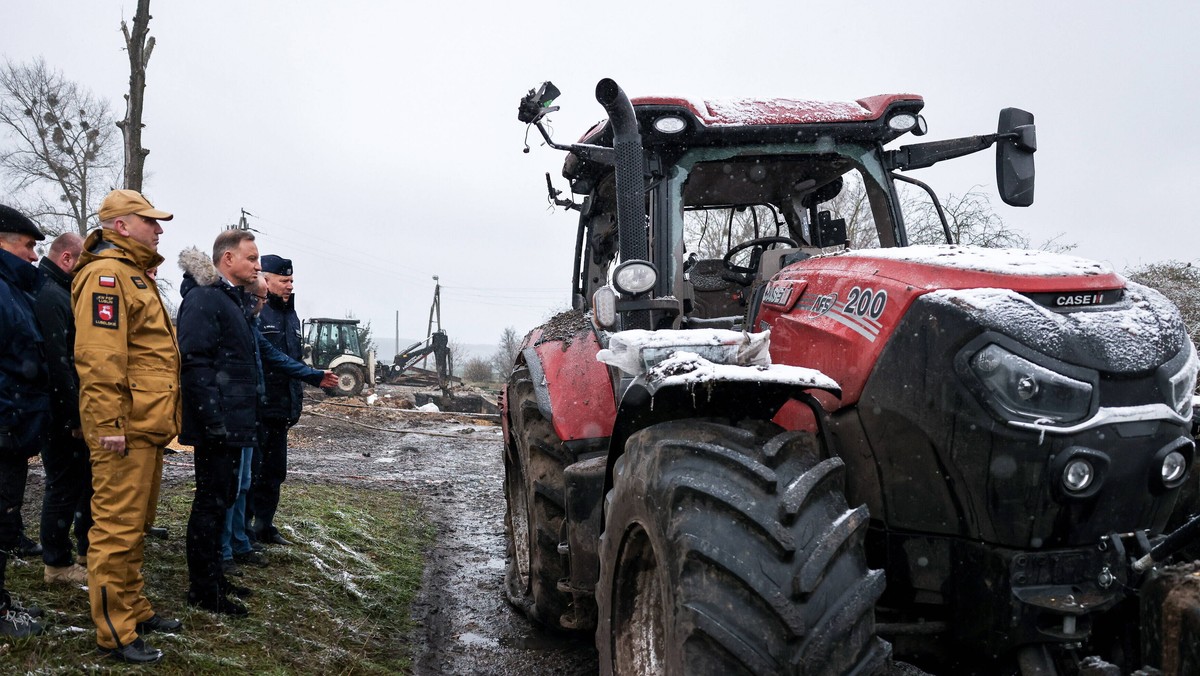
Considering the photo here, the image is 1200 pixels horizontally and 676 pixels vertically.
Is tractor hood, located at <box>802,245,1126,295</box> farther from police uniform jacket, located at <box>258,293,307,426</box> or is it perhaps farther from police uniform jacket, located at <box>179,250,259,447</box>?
police uniform jacket, located at <box>258,293,307,426</box>

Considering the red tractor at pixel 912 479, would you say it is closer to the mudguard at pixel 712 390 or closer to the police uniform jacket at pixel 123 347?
the mudguard at pixel 712 390

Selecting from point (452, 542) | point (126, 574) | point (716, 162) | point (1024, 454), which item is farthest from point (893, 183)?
point (452, 542)

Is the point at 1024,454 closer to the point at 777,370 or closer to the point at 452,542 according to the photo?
the point at 777,370

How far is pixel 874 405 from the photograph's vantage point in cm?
272

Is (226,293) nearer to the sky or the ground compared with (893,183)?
nearer to the ground

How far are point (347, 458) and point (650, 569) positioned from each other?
10.9 meters

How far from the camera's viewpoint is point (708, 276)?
15.7 feet

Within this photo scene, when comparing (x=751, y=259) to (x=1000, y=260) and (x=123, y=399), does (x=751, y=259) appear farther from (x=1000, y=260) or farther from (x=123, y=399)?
(x=123, y=399)

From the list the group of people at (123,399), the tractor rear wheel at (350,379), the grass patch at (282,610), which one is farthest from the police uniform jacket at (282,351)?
the tractor rear wheel at (350,379)

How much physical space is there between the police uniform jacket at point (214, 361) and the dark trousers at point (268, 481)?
1360 millimetres

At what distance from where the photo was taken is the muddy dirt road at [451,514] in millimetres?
4676

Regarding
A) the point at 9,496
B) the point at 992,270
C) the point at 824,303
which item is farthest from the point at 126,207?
the point at 992,270

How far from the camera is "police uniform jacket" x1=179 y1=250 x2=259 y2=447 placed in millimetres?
4309

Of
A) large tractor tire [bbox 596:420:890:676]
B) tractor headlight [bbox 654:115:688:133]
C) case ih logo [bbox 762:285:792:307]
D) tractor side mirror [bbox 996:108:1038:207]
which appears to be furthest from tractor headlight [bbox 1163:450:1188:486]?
tractor headlight [bbox 654:115:688:133]
